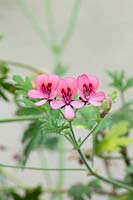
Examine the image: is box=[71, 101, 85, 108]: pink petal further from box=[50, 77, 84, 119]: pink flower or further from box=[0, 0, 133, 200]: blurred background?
box=[0, 0, 133, 200]: blurred background

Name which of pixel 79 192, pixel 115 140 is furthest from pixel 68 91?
pixel 79 192

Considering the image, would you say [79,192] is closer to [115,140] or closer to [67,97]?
[115,140]

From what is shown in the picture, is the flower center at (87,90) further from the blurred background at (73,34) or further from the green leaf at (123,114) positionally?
the blurred background at (73,34)

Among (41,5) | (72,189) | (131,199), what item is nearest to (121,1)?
(41,5)

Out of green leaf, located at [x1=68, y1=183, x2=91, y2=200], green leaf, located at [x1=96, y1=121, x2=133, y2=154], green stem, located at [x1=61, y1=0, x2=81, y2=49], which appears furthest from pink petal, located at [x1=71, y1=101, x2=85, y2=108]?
green stem, located at [x1=61, y1=0, x2=81, y2=49]

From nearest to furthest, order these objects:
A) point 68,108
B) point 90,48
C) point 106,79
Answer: point 68,108 → point 106,79 → point 90,48

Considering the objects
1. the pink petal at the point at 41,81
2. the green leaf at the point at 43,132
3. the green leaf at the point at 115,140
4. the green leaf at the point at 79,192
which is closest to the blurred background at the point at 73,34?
the green leaf at the point at 43,132

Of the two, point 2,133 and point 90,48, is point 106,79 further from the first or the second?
point 2,133
